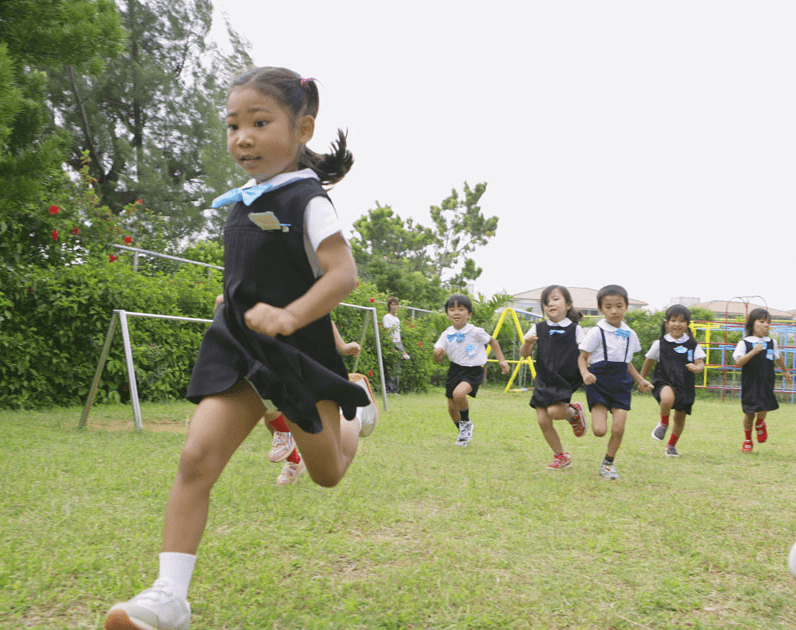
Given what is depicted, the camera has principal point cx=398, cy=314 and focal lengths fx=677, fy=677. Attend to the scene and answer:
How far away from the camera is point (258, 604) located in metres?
2.30

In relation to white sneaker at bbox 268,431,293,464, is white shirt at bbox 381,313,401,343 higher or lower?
higher

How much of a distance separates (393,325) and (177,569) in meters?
A: 10.5

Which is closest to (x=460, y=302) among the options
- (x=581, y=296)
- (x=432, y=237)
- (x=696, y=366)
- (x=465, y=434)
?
(x=465, y=434)

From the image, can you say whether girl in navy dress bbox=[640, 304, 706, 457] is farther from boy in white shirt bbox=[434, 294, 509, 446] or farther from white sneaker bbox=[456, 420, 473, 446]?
white sneaker bbox=[456, 420, 473, 446]

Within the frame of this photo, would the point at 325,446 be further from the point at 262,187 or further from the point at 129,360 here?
the point at 129,360

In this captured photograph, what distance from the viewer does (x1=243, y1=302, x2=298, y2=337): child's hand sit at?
175 centimetres

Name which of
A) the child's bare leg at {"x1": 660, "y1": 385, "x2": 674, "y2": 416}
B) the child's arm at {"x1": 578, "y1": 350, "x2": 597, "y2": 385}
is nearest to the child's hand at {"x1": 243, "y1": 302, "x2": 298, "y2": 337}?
the child's arm at {"x1": 578, "y1": 350, "x2": 597, "y2": 385}

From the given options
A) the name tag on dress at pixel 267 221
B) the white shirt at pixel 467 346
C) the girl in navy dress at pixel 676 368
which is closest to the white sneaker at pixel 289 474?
the name tag on dress at pixel 267 221

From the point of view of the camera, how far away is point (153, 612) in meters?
1.62

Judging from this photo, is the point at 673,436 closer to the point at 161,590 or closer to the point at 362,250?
the point at 161,590

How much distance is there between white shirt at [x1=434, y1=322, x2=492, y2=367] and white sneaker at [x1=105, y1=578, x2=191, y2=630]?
5.15m

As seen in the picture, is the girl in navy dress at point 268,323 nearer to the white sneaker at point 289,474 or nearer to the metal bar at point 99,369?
the white sneaker at point 289,474

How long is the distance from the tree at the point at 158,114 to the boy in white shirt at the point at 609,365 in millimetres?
16865

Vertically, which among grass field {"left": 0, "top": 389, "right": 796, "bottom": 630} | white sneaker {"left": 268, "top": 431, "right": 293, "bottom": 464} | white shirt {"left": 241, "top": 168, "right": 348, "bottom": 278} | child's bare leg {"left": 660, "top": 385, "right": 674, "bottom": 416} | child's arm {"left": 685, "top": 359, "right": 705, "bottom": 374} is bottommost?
grass field {"left": 0, "top": 389, "right": 796, "bottom": 630}
